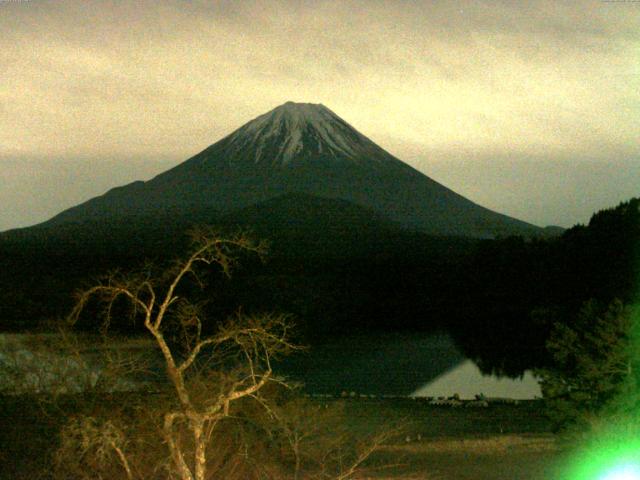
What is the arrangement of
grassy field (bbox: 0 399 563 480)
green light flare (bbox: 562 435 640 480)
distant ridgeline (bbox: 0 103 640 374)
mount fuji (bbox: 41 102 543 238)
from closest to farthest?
green light flare (bbox: 562 435 640 480) → grassy field (bbox: 0 399 563 480) → distant ridgeline (bbox: 0 103 640 374) → mount fuji (bbox: 41 102 543 238)

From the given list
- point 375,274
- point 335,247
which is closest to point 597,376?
point 375,274

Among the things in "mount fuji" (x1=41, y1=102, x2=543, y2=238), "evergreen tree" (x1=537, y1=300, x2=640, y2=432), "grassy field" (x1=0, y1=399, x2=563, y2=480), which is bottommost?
"grassy field" (x1=0, y1=399, x2=563, y2=480)

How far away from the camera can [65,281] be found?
167 ft

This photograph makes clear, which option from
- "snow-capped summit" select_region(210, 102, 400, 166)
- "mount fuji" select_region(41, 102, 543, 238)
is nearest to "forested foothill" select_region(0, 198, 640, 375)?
"mount fuji" select_region(41, 102, 543, 238)

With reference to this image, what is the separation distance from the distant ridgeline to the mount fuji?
6.6 inches

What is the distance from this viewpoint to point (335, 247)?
2837 inches

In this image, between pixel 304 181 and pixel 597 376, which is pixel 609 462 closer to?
pixel 597 376

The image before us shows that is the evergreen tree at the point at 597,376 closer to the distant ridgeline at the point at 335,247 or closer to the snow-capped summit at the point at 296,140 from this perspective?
the distant ridgeline at the point at 335,247

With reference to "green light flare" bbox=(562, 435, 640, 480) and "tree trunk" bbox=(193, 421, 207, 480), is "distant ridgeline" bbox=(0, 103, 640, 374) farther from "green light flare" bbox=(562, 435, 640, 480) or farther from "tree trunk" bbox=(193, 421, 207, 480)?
"green light flare" bbox=(562, 435, 640, 480)

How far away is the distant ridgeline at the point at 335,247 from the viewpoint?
36.3 metres

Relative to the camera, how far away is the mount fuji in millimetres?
87750

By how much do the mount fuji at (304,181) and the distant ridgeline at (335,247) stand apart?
167 millimetres

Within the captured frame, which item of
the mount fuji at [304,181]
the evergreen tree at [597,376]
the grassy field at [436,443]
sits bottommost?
the grassy field at [436,443]

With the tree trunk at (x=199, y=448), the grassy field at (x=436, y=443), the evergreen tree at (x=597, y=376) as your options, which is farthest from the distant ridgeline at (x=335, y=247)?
the evergreen tree at (x=597, y=376)
